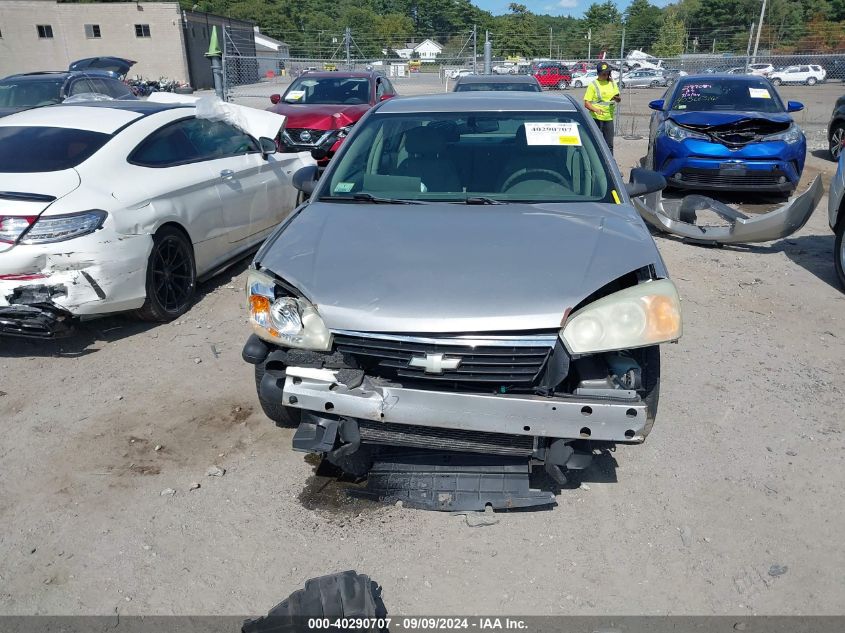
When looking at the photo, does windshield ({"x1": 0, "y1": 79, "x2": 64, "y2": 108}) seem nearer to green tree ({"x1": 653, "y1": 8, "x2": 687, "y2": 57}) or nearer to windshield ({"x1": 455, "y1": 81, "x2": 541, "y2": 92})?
windshield ({"x1": 455, "y1": 81, "x2": 541, "y2": 92})

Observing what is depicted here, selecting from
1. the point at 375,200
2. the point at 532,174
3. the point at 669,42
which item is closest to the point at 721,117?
the point at 532,174

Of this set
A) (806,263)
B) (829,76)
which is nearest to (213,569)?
(806,263)

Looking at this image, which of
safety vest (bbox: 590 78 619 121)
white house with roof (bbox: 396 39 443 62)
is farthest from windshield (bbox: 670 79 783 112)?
white house with roof (bbox: 396 39 443 62)

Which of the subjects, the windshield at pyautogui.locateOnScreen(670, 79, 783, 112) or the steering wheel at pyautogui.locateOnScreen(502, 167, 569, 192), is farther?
the windshield at pyautogui.locateOnScreen(670, 79, 783, 112)

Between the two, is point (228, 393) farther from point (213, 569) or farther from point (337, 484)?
point (213, 569)

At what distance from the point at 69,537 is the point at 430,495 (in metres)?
1.64

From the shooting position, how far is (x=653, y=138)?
10.0 m

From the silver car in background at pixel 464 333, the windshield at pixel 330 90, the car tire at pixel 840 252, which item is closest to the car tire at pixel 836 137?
the car tire at pixel 840 252

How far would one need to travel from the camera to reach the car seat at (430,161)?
13.4 ft

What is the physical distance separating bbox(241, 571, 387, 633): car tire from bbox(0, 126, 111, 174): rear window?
3789mm

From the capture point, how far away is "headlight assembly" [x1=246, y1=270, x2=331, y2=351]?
117 inches

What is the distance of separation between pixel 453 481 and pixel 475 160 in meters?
1.95

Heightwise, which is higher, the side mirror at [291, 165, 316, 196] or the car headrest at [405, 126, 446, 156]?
the car headrest at [405, 126, 446, 156]

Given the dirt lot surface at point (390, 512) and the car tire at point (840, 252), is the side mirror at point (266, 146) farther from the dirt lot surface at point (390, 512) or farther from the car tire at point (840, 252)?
the car tire at point (840, 252)
